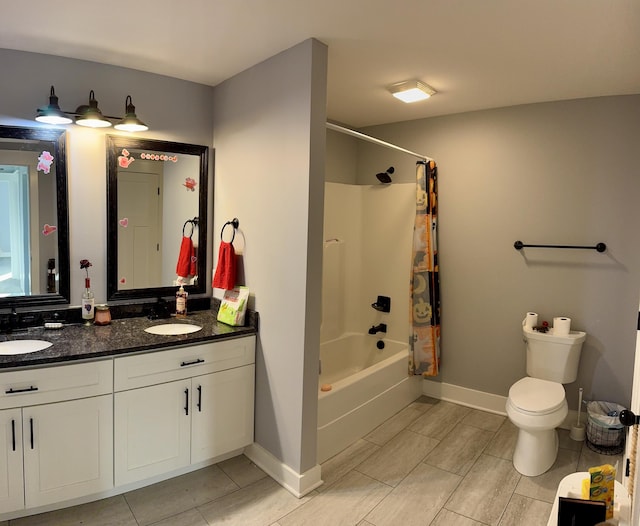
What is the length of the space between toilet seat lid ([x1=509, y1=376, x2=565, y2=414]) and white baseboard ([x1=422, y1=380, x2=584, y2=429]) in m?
0.61

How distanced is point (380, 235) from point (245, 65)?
1.94 m

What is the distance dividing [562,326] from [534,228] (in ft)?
Result: 2.45

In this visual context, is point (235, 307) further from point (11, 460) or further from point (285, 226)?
point (11, 460)

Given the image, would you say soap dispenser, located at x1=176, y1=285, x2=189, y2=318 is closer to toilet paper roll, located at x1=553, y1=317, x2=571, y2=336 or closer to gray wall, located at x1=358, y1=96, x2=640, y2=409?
gray wall, located at x1=358, y1=96, x2=640, y2=409

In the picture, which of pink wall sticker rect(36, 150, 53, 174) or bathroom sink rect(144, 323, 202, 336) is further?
bathroom sink rect(144, 323, 202, 336)

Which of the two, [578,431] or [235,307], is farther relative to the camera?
[578,431]

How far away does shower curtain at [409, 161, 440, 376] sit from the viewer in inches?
141

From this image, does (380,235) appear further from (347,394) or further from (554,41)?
(554,41)

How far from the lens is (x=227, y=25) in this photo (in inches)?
82.6

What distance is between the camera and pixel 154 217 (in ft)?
9.45

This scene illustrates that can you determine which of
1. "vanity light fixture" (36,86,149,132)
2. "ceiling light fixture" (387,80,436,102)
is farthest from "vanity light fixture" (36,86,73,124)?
"ceiling light fixture" (387,80,436,102)

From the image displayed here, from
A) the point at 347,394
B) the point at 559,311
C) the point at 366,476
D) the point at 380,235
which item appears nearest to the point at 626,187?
the point at 559,311

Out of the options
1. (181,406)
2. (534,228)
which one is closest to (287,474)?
(181,406)

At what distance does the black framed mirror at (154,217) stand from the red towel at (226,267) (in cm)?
33
